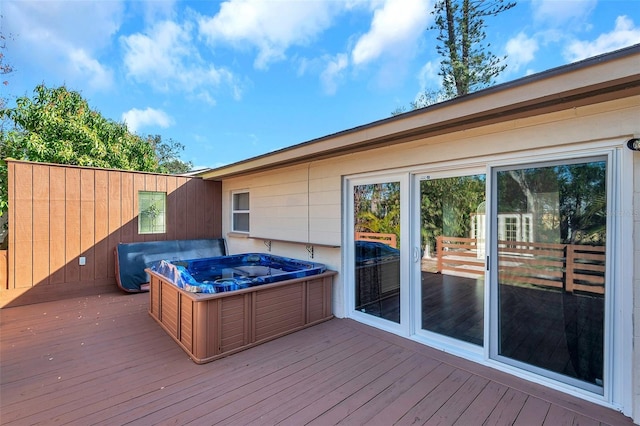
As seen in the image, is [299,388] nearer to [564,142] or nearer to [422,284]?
[422,284]

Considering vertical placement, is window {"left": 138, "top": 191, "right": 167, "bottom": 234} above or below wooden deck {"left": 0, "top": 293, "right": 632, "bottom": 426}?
above

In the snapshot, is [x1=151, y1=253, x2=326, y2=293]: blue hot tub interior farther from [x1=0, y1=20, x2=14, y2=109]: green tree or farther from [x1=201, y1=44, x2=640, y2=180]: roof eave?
[x1=0, y1=20, x2=14, y2=109]: green tree

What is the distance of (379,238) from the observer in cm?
360

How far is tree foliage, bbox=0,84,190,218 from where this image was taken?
260 inches

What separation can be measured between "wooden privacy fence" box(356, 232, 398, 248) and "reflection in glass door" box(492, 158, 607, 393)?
1104 millimetres

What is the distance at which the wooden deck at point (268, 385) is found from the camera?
1955 millimetres

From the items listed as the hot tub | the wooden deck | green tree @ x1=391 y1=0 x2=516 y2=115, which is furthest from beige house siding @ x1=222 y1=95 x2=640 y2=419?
green tree @ x1=391 y1=0 x2=516 y2=115

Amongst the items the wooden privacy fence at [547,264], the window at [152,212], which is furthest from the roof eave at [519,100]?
the window at [152,212]

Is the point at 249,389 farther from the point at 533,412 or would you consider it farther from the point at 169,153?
the point at 169,153

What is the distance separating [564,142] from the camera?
2193 mm

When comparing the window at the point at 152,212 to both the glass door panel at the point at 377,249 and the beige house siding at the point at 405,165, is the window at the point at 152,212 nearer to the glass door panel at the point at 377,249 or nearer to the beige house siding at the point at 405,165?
the beige house siding at the point at 405,165

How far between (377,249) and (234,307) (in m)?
1.85

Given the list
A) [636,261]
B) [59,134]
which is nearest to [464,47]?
[636,261]

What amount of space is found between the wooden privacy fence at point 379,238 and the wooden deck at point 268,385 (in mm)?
1098
